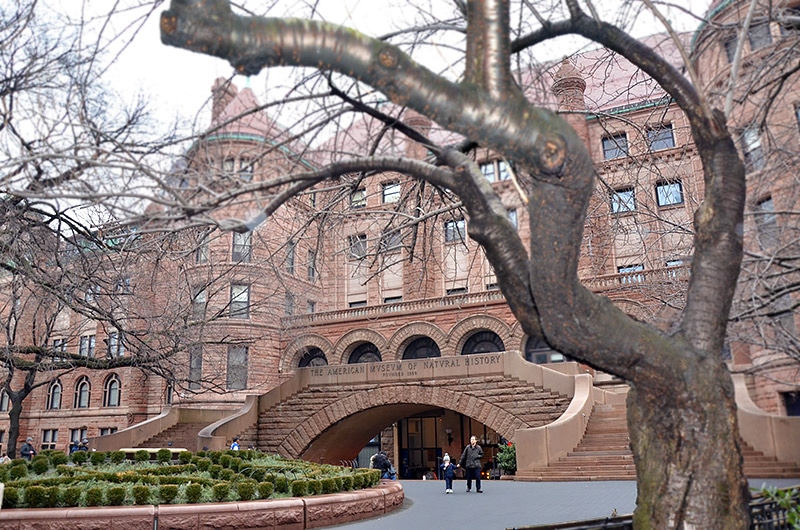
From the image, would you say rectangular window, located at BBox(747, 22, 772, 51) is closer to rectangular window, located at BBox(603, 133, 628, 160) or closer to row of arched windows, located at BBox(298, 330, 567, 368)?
rectangular window, located at BBox(603, 133, 628, 160)

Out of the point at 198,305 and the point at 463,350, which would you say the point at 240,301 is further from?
the point at 463,350

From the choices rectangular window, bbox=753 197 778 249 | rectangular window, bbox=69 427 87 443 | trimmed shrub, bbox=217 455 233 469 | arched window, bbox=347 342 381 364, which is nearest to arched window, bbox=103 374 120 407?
rectangular window, bbox=69 427 87 443

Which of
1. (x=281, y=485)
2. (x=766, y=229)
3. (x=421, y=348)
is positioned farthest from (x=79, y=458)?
(x=421, y=348)

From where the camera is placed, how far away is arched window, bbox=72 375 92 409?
133ft

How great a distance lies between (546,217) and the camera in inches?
205

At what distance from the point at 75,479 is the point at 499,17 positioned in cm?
1123

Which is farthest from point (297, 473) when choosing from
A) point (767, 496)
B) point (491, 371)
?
point (491, 371)

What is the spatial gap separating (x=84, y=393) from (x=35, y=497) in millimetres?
34350

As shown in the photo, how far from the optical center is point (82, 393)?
→ 4088cm

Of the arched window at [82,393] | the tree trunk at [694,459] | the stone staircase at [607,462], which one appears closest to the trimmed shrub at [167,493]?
the tree trunk at [694,459]

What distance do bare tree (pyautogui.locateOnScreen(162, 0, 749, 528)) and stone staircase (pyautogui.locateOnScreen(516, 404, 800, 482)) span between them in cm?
1219

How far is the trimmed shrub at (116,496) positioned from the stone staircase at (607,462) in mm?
11826

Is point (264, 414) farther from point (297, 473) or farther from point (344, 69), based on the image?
point (344, 69)

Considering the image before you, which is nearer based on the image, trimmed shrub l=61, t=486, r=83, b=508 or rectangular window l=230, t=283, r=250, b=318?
trimmed shrub l=61, t=486, r=83, b=508
